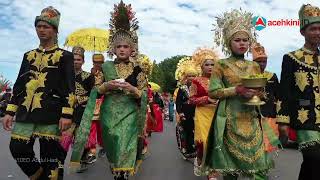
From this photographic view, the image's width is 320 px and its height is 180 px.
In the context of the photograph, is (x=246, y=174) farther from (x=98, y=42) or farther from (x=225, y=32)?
(x=98, y=42)

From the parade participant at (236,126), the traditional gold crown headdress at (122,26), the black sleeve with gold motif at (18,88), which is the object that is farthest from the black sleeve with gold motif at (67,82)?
the parade participant at (236,126)

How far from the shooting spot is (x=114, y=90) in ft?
21.3

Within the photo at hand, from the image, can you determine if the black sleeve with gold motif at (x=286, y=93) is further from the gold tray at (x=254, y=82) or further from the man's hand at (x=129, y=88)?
the man's hand at (x=129, y=88)

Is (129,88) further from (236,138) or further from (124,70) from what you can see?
(236,138)

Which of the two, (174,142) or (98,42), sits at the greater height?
(98,42)

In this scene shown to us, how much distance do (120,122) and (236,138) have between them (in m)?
1.59

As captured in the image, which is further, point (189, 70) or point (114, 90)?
point (189, 70)

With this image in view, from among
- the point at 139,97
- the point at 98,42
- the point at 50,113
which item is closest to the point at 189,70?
the point at 98,42

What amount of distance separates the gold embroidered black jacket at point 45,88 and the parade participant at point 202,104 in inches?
118

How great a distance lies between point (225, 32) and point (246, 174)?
1701 millimetres

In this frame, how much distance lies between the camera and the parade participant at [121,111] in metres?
6.38

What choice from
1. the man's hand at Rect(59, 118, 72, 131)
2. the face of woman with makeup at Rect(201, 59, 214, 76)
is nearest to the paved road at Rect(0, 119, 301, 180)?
the face of woman with makeup at Rect(201, 59, 214, 76)

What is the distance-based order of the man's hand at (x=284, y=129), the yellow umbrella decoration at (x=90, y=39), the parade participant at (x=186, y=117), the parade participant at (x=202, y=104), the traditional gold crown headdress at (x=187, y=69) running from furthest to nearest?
the traditional gold crown headdress at (x=187, y=69) → the parade participant at (x=186, y=117) → the yellow umbrella decoration at (x=90, y=39) → the parade participant at (x=202, y=104) → the man's hand at (x=284, y=129)

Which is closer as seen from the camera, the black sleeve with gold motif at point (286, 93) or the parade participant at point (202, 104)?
the black sleeve with gold motif at point (286, 93)
